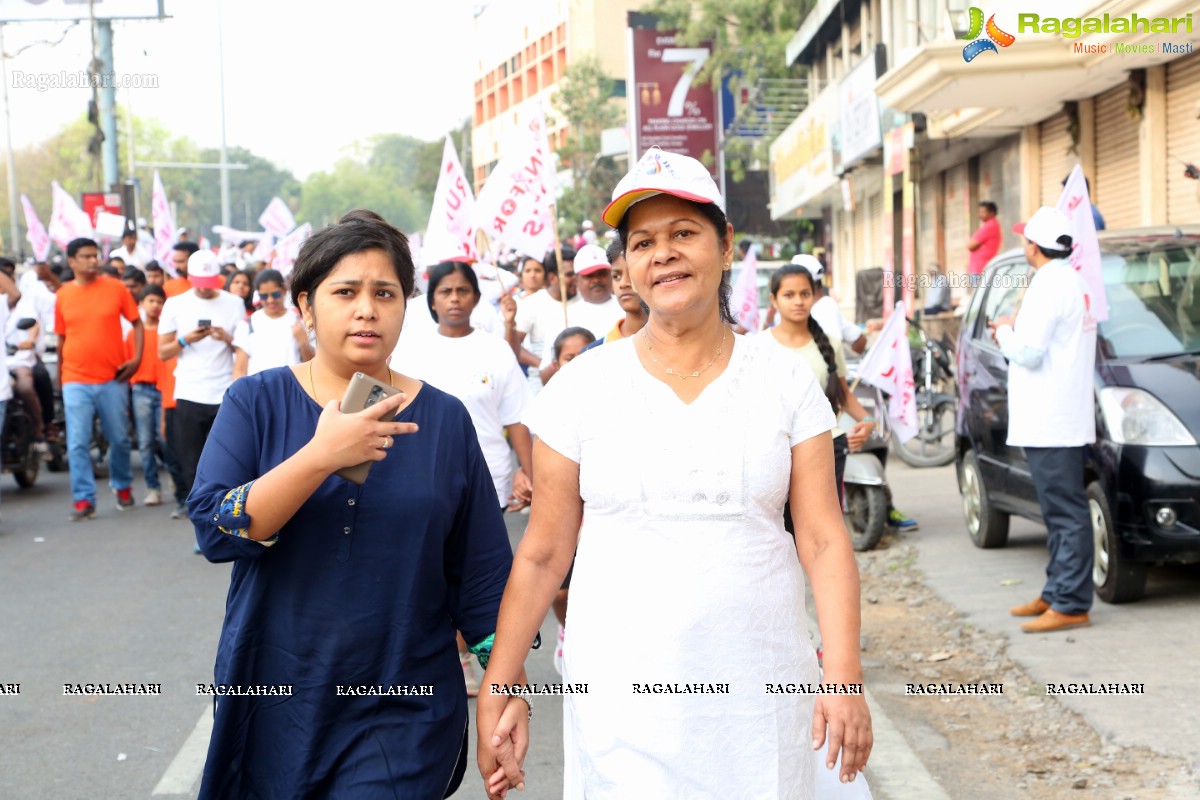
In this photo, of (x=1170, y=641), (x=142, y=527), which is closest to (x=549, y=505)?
(x=1170, y=641)

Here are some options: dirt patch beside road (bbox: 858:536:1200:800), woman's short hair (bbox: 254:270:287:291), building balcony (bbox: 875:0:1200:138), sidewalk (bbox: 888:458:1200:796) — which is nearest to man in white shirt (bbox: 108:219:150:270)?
building balcony (bbox: 875:0:1200:138)

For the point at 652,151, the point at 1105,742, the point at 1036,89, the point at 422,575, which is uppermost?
the point at 1036,89

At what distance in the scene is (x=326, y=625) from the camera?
289 cm

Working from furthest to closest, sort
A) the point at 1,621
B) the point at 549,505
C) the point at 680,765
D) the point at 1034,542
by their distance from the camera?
the point at 1034,542 → the point at 1,621 → the point at 549,505 → the point at 680,765

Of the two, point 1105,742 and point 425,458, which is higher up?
point 425,458

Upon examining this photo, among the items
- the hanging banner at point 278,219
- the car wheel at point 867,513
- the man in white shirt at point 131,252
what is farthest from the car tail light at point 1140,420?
the hanging banner at point 278,219

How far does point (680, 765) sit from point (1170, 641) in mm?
4636

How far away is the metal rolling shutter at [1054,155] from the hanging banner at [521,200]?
8.36 meters

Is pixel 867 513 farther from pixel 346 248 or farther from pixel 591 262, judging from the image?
pixel 346 248

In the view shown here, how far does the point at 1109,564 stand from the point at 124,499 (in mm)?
8144

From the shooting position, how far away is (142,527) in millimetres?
10961

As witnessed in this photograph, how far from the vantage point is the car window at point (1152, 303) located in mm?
7586

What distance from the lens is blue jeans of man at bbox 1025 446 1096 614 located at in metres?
6.84

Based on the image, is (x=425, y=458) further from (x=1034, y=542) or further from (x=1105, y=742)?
(x=1034, y=542)
